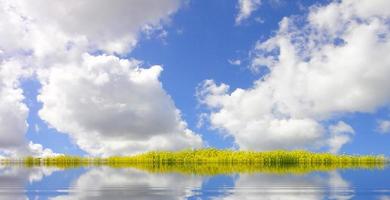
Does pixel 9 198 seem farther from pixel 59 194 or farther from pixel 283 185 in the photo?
pixel 283 185

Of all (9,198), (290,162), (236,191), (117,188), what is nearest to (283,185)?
(236,191)

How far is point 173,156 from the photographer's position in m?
102

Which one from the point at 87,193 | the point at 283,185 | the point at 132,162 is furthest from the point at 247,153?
the point at 87,193

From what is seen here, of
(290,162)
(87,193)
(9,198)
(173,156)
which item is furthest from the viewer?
(173,156)

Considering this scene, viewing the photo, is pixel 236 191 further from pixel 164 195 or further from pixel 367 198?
pixel 367 198

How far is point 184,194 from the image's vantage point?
31.8 m

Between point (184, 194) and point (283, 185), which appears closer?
point (184, 194)

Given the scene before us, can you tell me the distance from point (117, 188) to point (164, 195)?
6.22 meters

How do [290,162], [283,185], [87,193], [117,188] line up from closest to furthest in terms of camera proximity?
1. [87,193]
2. [117,188]
3. [283,185]
4. [290,162]

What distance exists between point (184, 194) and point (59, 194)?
775cm

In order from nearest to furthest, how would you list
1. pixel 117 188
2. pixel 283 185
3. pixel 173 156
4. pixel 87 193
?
pixel 87 193 → pixel 117 188 → pixel 283 185 → pixel 173 156

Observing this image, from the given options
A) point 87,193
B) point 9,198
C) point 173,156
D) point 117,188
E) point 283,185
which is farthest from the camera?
point 173,156

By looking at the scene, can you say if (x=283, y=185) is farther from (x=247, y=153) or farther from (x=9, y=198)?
(x=247, y=153)

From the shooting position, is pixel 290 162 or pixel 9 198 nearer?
pixel 9 198
